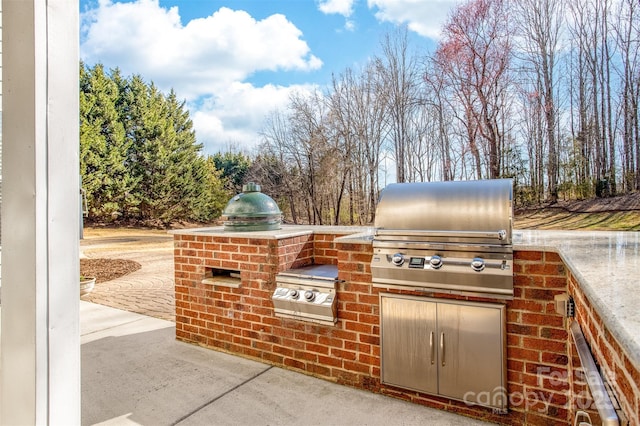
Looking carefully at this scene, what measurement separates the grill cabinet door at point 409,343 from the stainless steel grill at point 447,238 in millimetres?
152

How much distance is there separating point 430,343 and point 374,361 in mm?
474

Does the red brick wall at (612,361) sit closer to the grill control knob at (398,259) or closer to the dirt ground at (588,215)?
the grill control knob at (398,259)

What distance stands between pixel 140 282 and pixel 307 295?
17.9 ft

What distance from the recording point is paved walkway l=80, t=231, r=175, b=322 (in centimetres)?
498

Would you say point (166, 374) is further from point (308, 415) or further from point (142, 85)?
point (142, 85)

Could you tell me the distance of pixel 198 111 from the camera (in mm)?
19109

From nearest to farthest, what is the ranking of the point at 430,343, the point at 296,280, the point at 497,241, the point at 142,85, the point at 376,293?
the point at 497,241
the point at 430,343
the point at 376,293
the point at 296,280
the point at 142,85

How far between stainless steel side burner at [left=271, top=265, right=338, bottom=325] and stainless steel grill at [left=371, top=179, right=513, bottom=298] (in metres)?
0.41

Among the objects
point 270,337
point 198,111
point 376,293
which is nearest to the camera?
point 376,293

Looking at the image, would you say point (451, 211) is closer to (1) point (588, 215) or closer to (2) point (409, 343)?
(2) point (409, 343)

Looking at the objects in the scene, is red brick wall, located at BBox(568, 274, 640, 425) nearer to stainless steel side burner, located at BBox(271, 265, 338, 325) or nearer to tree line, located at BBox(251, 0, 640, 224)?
stainless steel side burner, located at BBox(271, 265, 338, 325)

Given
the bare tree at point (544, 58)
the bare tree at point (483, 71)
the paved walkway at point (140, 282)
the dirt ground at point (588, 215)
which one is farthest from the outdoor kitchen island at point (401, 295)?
the bare tree at point (544, 58)

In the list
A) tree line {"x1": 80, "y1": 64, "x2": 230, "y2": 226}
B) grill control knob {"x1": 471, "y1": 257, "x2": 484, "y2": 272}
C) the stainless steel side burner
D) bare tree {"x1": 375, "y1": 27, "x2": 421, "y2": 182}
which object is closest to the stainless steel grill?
grill control knob {"x1": 471, "y1": 257, "x2": 484, "y2": 272}

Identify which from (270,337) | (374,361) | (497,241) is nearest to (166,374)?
(270,337)
